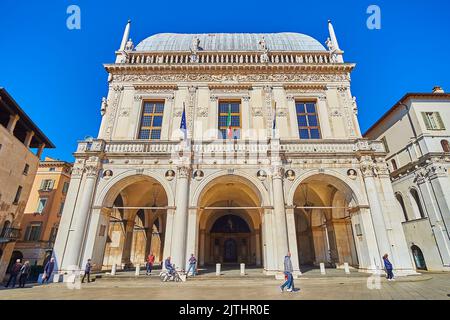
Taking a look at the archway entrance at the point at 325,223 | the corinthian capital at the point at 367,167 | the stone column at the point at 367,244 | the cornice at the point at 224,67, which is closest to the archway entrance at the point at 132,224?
the cornice at the point at 224,67

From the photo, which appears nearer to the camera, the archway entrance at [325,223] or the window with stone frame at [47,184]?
the archway entrance at [325,223]

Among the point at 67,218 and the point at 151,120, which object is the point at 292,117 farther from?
the point at 67,218

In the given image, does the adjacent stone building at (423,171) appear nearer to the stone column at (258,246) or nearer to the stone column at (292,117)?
the stone column at (292,117)

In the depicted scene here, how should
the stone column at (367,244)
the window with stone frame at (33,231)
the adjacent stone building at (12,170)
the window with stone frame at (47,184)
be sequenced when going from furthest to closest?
the window with stone frame at (47,184), the window with stone frame at (33,231), the adjacent stone building at (12,170), the stone column at (367,244)

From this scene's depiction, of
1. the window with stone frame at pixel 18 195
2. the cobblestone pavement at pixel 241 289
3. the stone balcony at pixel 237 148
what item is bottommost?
the cobblestone pavement at pixel 241 289

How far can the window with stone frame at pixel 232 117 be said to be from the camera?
1734 cm

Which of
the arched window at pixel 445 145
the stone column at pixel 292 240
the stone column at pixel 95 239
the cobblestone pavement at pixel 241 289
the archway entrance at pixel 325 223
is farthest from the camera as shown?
the arched window at pixel 445 145

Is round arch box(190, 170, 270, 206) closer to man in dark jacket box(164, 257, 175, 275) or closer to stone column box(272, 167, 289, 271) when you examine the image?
stone column box(272, 167, 289, 271)

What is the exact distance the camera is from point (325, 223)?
18156mm

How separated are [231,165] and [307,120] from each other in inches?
308

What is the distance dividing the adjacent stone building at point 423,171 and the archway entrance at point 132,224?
20.9 m

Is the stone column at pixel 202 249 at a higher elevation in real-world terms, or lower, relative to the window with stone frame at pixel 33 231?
lower

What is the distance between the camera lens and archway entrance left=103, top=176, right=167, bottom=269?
56.8 ft
